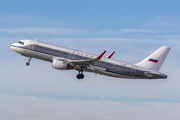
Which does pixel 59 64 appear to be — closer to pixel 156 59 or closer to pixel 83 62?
pixel 83 62

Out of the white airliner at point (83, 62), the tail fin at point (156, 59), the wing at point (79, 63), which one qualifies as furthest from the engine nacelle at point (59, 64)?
the tail fin at point (156, 59)

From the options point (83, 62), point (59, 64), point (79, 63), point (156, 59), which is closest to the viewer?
point (83, 62)

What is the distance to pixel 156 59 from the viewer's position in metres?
57.2

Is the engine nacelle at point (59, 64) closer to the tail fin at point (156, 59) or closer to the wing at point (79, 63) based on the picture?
the wing at point (79, 63)

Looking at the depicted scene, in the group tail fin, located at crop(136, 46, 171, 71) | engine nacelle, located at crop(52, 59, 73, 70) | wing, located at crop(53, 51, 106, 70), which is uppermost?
tail fin, located at crop(136, 46, 171, 71)

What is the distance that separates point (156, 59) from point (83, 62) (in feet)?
51.8

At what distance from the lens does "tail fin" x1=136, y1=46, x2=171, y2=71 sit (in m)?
56.7

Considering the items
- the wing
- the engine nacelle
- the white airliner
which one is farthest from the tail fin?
the engine nacelle

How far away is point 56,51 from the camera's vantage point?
52.9 meters

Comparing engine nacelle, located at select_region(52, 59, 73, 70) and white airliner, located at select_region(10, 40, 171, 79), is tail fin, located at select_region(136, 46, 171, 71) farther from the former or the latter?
engine nacelle, located at select_region(52, 59, 73, 70)

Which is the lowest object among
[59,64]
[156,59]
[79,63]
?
[59,64]

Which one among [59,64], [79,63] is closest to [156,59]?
[79,63]

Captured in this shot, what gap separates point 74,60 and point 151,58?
15.9 m

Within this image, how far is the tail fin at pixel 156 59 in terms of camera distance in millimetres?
56719
